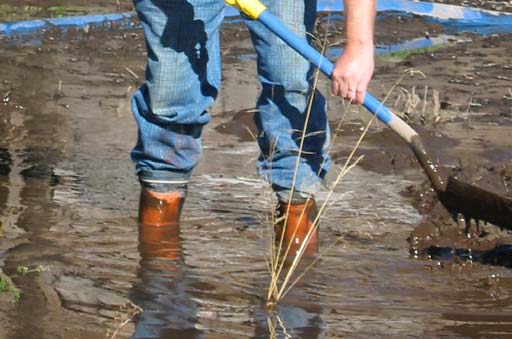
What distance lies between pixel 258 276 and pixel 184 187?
600 millimetres

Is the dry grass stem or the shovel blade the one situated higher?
the shovel blade

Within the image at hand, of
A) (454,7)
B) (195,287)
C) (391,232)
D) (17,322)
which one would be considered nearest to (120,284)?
(195,287)

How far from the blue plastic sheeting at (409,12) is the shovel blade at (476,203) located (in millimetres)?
4339

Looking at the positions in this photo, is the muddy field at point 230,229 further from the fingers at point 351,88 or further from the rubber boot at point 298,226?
the fingers at point 351,88

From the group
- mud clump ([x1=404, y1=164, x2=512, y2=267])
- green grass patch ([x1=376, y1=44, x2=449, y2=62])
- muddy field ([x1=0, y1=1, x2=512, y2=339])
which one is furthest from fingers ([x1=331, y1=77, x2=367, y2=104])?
green grass patch ([x1=376, y1=44, x2=449, y2=62])

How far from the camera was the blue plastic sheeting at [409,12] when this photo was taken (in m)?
8.95

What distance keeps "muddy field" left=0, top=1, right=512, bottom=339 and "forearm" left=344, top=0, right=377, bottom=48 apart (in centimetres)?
61

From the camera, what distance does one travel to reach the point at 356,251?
488 centimetres

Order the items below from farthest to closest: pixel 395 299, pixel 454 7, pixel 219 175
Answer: pixel 454 7 < pixel 219 175 < pixel 395 299

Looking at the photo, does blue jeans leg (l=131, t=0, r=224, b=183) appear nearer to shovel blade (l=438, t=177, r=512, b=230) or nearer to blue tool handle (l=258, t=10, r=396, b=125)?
blue tool handle (l=258, t=10, r=396, b=125)

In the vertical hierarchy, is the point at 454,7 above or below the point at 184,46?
below

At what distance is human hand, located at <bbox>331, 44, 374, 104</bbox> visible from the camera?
4.29 metres

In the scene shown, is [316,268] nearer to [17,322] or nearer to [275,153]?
[275,153]

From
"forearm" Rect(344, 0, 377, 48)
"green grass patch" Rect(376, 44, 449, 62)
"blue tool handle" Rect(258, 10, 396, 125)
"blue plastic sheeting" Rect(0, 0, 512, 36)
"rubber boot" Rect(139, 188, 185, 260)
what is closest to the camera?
"forearm" Rect(344, 0, 377, 48)
